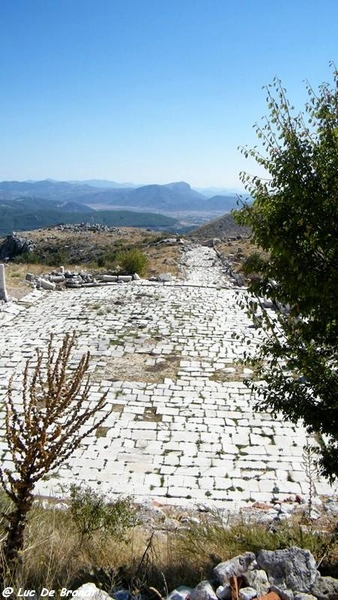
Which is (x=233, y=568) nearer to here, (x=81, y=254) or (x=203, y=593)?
(x=203, y=593)

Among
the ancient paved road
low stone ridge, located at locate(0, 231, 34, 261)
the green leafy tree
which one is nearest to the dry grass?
low stone ridge, located at locate(0, 231, 34, 261)

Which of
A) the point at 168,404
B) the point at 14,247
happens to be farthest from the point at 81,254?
the point at 168,404

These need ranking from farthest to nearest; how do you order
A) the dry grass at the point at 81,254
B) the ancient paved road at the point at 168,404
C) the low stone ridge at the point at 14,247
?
the low stone ridge at the point at 14,247 → the dry grass at the point at 81,254 → the ancient paved road at the point at 168,404

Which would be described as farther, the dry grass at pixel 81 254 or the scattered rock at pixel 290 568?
the dry grass at pixel 81 254

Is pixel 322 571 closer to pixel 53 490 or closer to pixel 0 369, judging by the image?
pixel 53 490

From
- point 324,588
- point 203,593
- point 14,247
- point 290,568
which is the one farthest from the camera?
point 14,247

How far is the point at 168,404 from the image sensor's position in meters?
9.63

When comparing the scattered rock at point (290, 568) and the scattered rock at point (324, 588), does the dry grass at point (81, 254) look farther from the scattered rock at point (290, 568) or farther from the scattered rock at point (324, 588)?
the scattered rock at point (324, 588)

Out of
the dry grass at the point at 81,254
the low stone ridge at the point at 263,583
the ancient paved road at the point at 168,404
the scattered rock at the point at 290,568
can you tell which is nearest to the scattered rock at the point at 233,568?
the low stone ridge at the point at 263,583

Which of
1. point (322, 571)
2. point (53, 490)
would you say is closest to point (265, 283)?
point (322, 571)

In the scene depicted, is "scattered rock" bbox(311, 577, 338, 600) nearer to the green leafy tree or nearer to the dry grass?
the green leafy tree

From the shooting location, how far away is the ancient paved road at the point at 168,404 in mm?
7121

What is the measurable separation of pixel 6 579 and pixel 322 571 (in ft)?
9.69

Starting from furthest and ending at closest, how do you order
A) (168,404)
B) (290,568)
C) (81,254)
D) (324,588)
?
1. (81,254)
2. (168,404)
3. (290,568)
4. (324,588)
